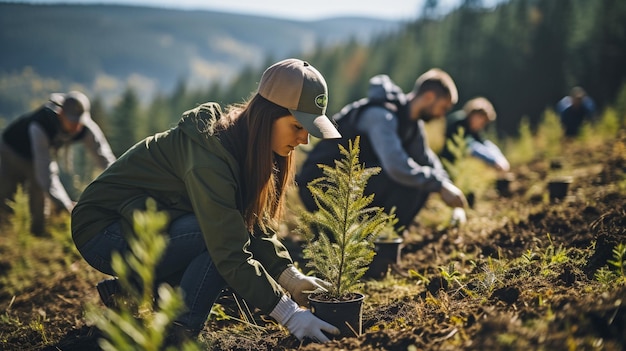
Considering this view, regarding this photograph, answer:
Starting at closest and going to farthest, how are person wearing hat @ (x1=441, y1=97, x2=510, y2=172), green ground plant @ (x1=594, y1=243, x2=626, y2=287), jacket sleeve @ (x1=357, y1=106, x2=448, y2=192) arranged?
green ground plant @ (x1=594, y1=243, x2=626, y2=287) → jacket sleeve @ (x1=357, y1=106, x2=448, y2=192) → person wearing hat @ (x1=441, y1=97, x2=510, y2=172)

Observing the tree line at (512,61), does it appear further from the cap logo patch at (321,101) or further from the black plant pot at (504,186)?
the cap logo patch at (321,101)

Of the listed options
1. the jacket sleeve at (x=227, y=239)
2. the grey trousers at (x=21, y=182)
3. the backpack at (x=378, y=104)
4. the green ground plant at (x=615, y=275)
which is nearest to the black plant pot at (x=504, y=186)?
the backpack at (x=378, y=104)

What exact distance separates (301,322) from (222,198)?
28.0 inches

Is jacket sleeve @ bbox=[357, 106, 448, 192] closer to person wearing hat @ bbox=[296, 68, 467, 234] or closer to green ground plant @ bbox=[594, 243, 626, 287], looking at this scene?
person wearing hat @ bbox=[296, 68, 467, 234]

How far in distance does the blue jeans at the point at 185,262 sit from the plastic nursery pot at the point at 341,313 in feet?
1.82

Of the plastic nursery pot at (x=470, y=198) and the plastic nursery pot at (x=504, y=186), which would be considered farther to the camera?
the plastic nursery pot at (x=504, y=186)

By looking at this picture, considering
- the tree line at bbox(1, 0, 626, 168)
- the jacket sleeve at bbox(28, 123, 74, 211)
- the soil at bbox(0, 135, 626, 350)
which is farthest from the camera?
the tree line at bbox(1, 0, 626, 168)

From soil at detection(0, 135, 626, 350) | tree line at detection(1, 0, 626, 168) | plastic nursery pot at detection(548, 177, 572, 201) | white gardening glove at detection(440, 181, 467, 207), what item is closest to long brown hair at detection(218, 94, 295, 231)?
soil at detection(0, 135, 626, 350)

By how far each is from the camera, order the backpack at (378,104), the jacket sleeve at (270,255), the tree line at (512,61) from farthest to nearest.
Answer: the tree line at (512,61) → the backpack at (378,104) → the jacket sleeve at (270,255)

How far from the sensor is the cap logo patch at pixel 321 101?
2855 mm

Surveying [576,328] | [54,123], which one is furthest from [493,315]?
[54,123]

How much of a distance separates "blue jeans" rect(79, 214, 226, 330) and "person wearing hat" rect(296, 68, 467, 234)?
6.66ft

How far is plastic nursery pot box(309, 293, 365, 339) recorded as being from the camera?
270 centimetres

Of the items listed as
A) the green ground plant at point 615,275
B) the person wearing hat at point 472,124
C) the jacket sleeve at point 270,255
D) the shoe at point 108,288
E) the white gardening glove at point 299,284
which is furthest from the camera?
the person wearing hat at point 472,124
